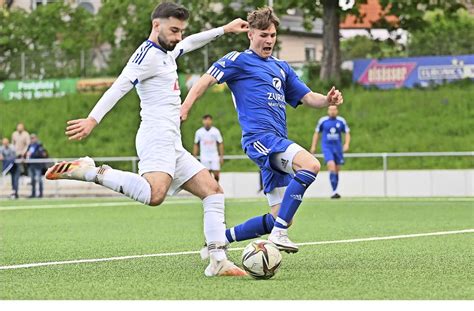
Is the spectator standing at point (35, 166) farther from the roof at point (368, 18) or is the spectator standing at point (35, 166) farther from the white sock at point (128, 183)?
the white sock at point (128, 183)

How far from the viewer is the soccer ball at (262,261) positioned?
9211 millimetres

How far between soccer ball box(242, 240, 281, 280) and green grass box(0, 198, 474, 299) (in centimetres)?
9

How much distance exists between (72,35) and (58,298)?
47467mm

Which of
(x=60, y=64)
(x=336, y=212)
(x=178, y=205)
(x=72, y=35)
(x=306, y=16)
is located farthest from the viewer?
(x=72, y=35)

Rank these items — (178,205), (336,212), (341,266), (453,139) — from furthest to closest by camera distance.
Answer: (453,139)
(178,205)
(336,212)
(341,266)

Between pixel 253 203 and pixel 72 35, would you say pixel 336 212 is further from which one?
→ pixel 72 35

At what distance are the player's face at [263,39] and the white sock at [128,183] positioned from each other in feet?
5.93

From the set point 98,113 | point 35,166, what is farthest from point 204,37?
point 35,166

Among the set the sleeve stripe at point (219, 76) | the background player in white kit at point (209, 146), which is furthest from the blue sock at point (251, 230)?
the background player in white kit at point (209, 146)

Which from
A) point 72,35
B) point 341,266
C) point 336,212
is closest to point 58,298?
point 341,266

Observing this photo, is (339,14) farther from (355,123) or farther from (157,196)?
(157,196)

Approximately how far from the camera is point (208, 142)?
96.0ft

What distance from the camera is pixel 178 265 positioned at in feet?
34.9

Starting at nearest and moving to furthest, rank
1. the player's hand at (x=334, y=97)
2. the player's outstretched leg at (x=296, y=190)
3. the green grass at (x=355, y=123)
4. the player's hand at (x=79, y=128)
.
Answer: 1. the player's hand at (x=79, y=128)
2. the player's outstretched leg at (x=296, y=190)
3. the player's hand at (x=334, y=97)
4. the green grass at (x=355, y=123)
